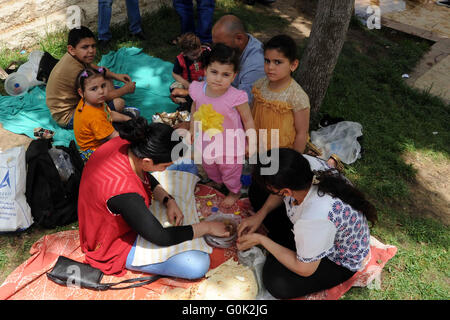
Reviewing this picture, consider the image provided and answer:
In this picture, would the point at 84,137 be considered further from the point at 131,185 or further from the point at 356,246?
the point at 356,246

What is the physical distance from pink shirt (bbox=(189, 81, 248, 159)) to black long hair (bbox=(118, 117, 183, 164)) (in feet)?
2.47

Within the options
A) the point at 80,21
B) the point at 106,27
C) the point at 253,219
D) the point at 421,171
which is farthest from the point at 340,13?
the point at 80,21

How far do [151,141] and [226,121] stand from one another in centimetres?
92

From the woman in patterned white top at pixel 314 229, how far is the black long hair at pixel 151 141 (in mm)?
637

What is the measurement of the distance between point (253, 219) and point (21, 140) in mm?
2918

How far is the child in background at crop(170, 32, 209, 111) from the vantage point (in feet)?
13.8

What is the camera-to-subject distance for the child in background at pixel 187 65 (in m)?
4.21

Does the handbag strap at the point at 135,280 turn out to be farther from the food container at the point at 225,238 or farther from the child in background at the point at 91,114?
the child in background at the point at 91,114

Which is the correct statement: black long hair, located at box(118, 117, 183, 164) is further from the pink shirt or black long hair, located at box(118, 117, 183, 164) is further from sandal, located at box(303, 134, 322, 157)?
sandal, located at box(303, 134, 322, 157)

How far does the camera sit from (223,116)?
305cm

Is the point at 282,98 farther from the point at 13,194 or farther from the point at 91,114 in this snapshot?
the point at 13,194

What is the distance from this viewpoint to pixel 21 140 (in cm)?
404

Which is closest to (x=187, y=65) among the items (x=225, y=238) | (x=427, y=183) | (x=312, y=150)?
(x=312, y=150)
